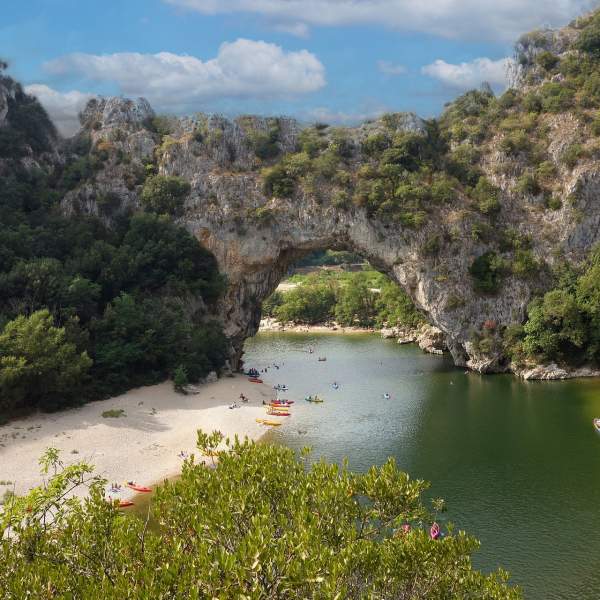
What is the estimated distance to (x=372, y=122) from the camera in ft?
198

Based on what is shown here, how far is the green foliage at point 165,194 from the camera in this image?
54156 millimetres

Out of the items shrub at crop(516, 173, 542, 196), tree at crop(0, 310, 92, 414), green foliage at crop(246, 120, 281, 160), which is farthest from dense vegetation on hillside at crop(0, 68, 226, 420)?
shrub at crop(516, 173, 542, 196)

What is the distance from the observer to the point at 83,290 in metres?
44.2

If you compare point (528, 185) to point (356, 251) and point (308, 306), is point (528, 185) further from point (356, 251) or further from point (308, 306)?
point (308, 306)

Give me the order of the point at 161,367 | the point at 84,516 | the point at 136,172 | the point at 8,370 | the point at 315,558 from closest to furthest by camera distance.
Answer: the point at 315,558 → the point at 84,516 → the point at 8,370 → the point at 161,367 → the point at 136,172

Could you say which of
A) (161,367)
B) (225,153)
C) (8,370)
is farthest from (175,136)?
(8,370)

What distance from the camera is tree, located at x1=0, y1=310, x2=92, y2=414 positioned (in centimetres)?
3544

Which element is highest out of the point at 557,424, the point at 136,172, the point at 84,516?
the point at 136,172

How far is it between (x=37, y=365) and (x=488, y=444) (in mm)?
26508

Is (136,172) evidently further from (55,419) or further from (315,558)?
(315,558)

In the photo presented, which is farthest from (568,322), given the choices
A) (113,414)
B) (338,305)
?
(338,305)

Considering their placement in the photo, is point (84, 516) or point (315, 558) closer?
point (315, 558)

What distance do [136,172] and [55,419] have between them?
27.1 meters

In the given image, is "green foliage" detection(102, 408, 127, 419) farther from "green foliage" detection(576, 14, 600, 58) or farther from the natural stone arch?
"green foliage" detection(576, 14, 600, 58)
